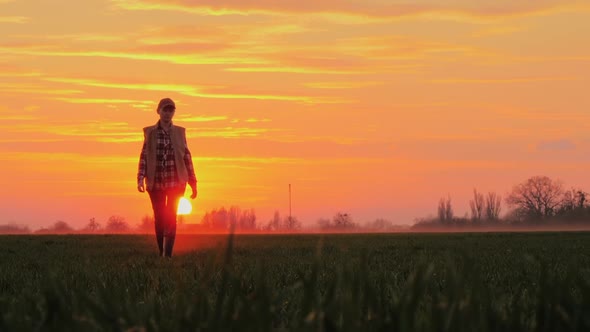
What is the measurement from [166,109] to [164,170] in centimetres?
108

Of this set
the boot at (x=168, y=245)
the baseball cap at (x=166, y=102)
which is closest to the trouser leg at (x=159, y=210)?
the boot at (x=168, y=245)

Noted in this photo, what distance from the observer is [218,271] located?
395 inches

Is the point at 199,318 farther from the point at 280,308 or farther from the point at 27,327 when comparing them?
the point at 280,308

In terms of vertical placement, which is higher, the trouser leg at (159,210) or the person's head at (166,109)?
the person's head at (166,109)

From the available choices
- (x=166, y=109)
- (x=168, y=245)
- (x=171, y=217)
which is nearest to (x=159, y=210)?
(x=171, y=217)

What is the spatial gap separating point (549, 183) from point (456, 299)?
127980mm

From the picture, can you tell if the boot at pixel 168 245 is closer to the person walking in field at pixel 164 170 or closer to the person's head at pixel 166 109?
the person walking in field at pixel 164 170

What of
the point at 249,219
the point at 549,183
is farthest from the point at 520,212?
the point at 249,219

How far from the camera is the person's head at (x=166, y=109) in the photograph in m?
14.7

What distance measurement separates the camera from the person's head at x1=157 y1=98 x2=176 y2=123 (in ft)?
48.3

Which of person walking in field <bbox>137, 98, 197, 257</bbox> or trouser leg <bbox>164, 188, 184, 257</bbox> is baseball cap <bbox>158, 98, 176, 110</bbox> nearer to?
person walking in field <bbox>137, 98, 197, 257</bbox>

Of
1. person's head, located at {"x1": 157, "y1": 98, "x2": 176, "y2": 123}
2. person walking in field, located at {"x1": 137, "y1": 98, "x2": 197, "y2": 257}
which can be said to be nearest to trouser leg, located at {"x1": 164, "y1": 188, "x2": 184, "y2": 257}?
person walking in field, located at {"x1": 137, "y1": 98, "x2": 197, "y2": 257}

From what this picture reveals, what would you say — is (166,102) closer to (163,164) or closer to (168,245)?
(163,164)

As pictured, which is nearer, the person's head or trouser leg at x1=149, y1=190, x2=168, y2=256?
the person's head
